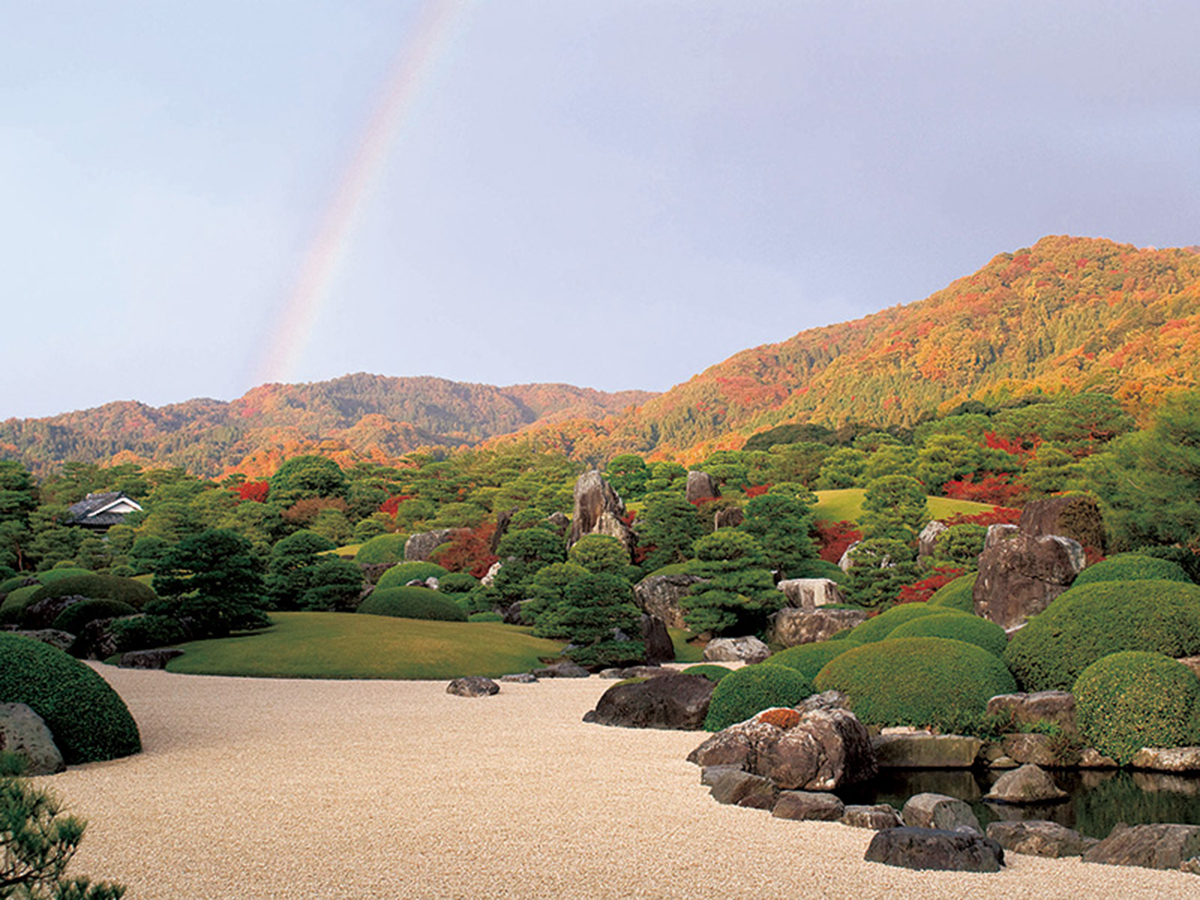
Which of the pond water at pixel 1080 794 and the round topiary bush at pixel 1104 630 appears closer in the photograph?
the pond water at pixel 1080 794

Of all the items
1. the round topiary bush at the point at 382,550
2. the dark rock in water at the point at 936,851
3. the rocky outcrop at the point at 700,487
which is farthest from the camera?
the round topiary bush at the point at 382,550

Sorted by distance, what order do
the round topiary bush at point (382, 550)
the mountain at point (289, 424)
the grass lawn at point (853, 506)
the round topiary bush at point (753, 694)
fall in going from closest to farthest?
the round topiary bush at point (753, 694) → the grass lawn at point (853, 506) → the round topiary bush at point (382, 550) → the mountain at point (289, 424)

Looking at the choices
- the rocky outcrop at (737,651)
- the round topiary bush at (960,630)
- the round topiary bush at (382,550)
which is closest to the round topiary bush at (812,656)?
the round topiary bush at (960,630)

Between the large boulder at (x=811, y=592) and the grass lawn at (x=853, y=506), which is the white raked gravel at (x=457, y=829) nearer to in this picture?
the large boulder at (x=811, y=592)

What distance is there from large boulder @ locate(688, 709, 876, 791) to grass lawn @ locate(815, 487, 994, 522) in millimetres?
26134

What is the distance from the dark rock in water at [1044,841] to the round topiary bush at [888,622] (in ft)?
24.4

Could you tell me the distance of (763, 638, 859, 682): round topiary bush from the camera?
13086 mm

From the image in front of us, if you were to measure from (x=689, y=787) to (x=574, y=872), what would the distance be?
2802 mm

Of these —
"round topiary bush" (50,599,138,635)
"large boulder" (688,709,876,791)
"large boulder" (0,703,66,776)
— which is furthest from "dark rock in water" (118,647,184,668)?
"large boulder" (688,709,876,791)

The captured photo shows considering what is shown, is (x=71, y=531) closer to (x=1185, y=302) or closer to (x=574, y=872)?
(x=574, y=872)

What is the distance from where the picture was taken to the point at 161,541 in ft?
116

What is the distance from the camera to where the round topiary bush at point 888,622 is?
46.8 ft

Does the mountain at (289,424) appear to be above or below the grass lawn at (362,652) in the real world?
above

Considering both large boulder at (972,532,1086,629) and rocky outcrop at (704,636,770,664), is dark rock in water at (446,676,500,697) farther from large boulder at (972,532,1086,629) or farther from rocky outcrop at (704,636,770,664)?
large boulder at (972,532,1086,629)
